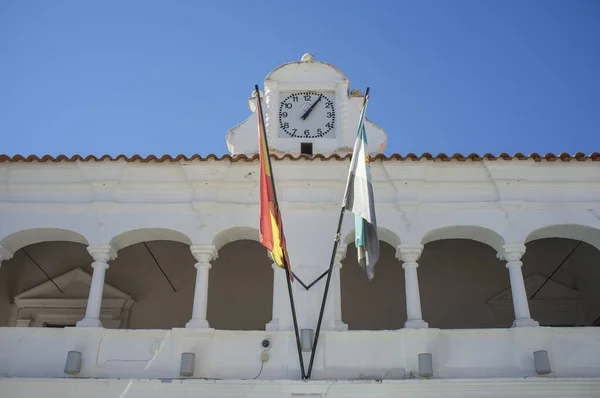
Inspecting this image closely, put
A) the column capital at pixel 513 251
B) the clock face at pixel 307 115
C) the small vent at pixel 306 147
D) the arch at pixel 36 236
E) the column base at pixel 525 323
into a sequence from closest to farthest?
the column base at pixel 525 323, the column capital at pixel 513 251, the arch at pixel 36 236, the small vent at pixel 306 147, the clock face at pixel 307 115

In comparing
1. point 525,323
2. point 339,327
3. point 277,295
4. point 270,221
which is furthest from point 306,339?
point 525,323

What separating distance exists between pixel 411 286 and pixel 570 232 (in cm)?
249

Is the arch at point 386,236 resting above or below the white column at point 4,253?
above

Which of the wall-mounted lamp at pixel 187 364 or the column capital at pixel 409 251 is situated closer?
the wall-mounted lamp at pixel 187 364

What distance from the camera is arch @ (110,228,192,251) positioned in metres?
9.88

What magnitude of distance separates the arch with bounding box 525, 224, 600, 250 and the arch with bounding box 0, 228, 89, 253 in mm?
6216

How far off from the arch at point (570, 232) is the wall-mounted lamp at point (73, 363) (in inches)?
238

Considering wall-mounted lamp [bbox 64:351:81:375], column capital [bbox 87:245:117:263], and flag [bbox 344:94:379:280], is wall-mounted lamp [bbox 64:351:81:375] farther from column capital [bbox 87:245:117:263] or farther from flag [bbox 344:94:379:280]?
flag [bbox 344:94:379:280]

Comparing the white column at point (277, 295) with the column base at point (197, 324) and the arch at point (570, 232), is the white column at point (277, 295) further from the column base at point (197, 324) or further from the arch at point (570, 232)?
the arch at point (570, 232)

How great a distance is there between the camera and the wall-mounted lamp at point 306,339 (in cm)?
874

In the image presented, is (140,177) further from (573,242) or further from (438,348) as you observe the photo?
(573,242)

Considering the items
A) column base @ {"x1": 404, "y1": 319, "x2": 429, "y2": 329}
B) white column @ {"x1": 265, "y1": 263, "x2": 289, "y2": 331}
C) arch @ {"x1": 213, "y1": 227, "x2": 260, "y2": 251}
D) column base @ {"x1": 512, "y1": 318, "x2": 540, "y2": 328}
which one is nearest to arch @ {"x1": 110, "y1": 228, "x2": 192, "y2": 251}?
arch @ {"x1": 213, "y1": 227, "x2": 260, "y2": 251}

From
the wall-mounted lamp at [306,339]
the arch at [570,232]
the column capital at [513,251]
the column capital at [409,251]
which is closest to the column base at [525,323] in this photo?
the column capital at [513,251]

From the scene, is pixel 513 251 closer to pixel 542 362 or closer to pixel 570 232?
pixel 570 232
